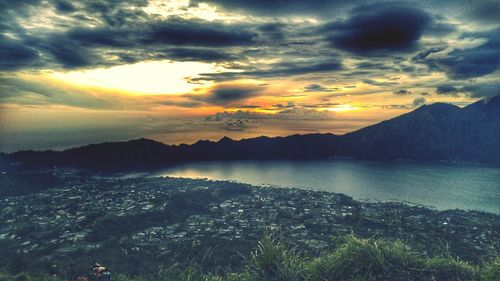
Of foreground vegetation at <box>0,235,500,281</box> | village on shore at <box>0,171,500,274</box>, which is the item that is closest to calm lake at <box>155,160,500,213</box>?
village on shore at <box>0,171,500,274</box>

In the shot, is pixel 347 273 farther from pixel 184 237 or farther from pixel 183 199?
pixel 183 199

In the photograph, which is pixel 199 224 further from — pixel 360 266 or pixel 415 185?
pixel 415 185

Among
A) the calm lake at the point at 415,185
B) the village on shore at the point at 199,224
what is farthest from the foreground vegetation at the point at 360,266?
the calm lake at the point at 415,185

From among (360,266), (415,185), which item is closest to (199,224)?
(360,266)

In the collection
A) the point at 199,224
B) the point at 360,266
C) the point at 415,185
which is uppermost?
the point at 360,266

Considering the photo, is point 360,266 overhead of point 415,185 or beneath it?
overhead

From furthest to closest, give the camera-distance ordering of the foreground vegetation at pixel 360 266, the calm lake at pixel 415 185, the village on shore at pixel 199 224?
the calm lake at pixel 415 185, the village on shore at pixel 199 224, the foreground vegetation at pixel 360 266

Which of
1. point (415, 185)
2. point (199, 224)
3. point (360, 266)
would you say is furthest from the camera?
point (415, 185)

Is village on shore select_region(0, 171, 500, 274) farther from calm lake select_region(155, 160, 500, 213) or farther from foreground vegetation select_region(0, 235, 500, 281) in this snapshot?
foreground vegetation select_region(0, 235, 500, 281)

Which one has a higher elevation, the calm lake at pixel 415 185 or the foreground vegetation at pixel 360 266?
the foreground vegetation at pixel 360 266

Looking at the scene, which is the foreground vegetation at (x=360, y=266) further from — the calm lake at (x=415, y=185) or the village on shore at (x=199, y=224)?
the calm lake at (x=415, y=185)

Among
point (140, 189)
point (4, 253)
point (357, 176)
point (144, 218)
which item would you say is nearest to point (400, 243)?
point (4, 253)
